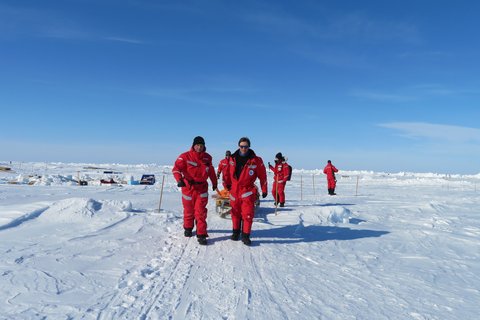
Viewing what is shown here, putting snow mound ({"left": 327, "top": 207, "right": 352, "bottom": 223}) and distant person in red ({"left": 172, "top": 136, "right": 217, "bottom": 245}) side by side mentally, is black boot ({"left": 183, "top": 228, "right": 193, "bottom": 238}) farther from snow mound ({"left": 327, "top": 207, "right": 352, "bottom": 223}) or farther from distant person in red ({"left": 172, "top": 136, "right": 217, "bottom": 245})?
snow mound ({"left": 327, "top": 207, "right": 352, "bottom": 223})

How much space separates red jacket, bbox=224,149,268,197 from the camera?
20.1 feet

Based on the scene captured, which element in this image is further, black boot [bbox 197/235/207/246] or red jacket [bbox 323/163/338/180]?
red jacket [bbox 323/163/338/180]

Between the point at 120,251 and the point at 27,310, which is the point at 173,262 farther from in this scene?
the point at 27,310

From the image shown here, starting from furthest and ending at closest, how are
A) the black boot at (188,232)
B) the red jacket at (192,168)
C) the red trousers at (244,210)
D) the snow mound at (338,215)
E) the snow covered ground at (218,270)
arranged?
the snow mound at (338,215) → the black boot at (188,232) → the red jacket at (192,168) → the red trousers at (244,210) → the snow covered ground at (218,270)

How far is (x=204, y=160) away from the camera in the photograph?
6.24 meters

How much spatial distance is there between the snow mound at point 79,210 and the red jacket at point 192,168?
2.37 metres

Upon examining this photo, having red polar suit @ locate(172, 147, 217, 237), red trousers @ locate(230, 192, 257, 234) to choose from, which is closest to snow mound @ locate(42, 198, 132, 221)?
red polar suit @ locate(172, 147, 217, 237)

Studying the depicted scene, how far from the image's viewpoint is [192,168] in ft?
20.2

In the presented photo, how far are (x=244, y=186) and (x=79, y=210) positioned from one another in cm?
359

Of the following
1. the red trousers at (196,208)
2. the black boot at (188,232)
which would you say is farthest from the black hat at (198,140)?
the black boot at (188,232)

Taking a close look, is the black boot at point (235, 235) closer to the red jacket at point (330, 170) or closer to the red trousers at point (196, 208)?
the red trousers at point (196, 208)

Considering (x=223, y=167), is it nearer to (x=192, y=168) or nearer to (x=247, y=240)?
(x=192, y=168)

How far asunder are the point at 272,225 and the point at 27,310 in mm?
5591

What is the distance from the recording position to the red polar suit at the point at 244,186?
607 centimetres
